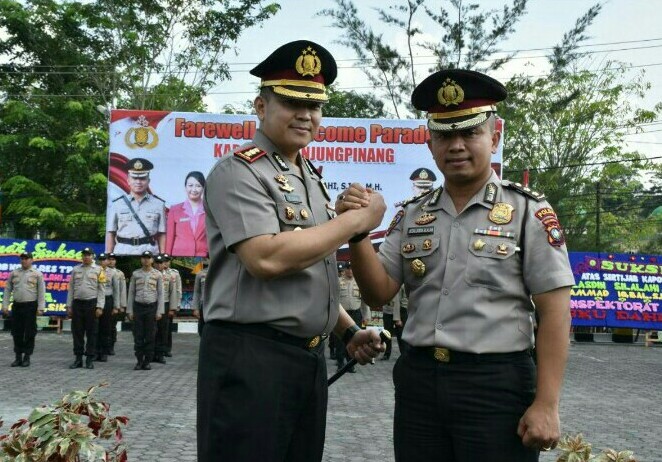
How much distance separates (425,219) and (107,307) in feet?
44.8

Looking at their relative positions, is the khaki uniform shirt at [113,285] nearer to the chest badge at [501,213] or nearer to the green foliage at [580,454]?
the green foliage at [580,454]

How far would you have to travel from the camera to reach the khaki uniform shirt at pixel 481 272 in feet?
9.86

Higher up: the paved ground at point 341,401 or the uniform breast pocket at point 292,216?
the uniform breast pocket at point 292,216

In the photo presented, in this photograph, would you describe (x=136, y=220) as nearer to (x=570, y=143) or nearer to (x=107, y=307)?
(x=107, y=307)

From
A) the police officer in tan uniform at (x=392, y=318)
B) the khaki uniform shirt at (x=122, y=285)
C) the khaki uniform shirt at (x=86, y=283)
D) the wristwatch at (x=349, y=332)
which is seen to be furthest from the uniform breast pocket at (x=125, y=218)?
the wristwatch at (x=349, y=332)

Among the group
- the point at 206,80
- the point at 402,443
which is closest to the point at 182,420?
the point at 402,443

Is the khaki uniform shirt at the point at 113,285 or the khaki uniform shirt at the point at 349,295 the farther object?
the khaki uniform shirt at the point at 113,285

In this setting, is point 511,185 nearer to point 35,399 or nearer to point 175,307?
point 35,399

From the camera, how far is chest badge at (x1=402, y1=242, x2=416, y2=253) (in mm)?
3245

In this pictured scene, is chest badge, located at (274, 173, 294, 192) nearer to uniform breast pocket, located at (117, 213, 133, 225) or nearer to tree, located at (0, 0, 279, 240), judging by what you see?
uniform breast pocket, located at (117, 213, 133, 225)

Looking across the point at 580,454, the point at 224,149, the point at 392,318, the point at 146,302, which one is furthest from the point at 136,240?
the point at 580,454

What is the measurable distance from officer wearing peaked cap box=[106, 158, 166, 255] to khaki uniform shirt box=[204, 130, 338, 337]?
37.1 feet

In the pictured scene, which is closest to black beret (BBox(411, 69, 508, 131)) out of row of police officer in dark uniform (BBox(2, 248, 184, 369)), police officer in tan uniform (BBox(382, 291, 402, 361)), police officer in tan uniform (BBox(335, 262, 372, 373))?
row of police officer in dark uniform (BBox(2, 248, 184, 369))

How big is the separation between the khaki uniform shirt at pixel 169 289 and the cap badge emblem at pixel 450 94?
12892mm
